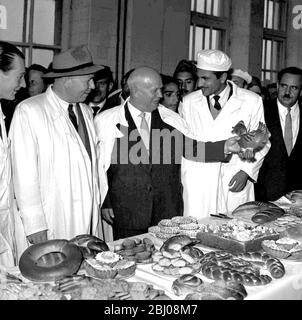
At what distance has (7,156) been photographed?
2410 millimetres

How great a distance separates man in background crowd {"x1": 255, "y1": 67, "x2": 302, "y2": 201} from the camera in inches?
151

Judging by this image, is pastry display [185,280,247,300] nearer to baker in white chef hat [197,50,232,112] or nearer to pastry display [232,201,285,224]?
pastry display [232,201,285,224]

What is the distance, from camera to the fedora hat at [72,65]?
259cm

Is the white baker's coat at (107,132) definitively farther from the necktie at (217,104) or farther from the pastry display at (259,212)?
the pastry display at (259,212)

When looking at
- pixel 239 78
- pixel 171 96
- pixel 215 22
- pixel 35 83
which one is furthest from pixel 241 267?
pixel 215 22

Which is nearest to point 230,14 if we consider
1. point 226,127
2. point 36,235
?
point 226,127

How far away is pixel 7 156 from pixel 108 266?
3.03 ft

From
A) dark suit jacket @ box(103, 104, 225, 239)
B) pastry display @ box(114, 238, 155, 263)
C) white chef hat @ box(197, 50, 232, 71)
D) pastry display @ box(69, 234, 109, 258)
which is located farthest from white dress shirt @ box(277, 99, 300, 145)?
pastry display @ box(69, 234, 109, 258)

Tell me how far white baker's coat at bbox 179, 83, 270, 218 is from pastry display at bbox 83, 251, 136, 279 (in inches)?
67.6

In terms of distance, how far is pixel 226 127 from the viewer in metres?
3.61

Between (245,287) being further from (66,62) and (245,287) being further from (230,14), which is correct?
(230,14)

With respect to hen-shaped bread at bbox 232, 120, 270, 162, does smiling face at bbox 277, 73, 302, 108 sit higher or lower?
higher

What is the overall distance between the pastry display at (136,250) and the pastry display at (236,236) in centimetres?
30

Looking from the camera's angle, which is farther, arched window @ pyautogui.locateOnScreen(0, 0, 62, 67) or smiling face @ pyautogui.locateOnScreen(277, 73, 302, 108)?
arched window @ pyautogui.locateOnScreen(0, 0, 62, 67)
